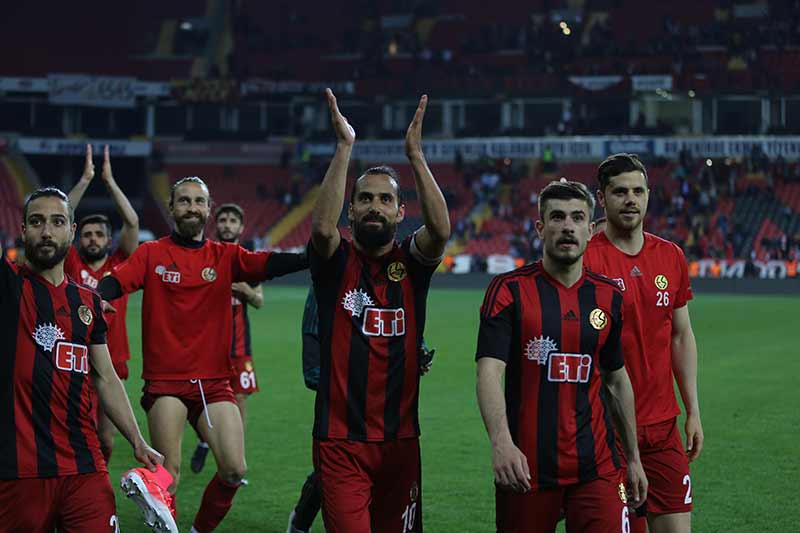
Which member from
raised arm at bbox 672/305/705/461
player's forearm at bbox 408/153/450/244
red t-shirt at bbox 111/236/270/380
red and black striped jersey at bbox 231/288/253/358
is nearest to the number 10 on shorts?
player's forearm at bbox 408/153/450/244

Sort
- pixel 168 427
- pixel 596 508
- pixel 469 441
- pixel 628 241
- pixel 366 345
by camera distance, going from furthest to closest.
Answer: pixel 469 441 → pixel 168 427 → pixel 628 241 → pixel 366 345 → pixel 596 508

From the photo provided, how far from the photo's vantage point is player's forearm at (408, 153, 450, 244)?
17.9 ft

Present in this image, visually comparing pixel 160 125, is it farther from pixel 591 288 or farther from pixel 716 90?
pixel 591 288

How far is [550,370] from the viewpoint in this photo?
5.20 meters

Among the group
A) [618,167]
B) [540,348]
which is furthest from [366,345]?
[618,167]

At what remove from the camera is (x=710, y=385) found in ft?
52.3

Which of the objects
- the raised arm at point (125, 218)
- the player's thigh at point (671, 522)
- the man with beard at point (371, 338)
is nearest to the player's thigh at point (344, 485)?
the man with beard at point (371, 338)

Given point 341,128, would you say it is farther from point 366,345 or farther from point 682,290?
point 682,290

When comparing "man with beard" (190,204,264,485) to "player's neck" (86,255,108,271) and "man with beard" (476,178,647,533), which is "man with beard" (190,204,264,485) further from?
"man with beard" (476,178,647,533)

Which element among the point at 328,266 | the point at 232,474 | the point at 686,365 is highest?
the point at 328,266

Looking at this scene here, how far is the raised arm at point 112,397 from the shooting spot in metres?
5.65

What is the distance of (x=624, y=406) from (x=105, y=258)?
5235mm

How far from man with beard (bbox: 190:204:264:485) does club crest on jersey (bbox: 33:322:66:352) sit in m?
4.08

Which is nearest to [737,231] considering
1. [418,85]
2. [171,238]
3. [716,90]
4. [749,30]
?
[716,90]
